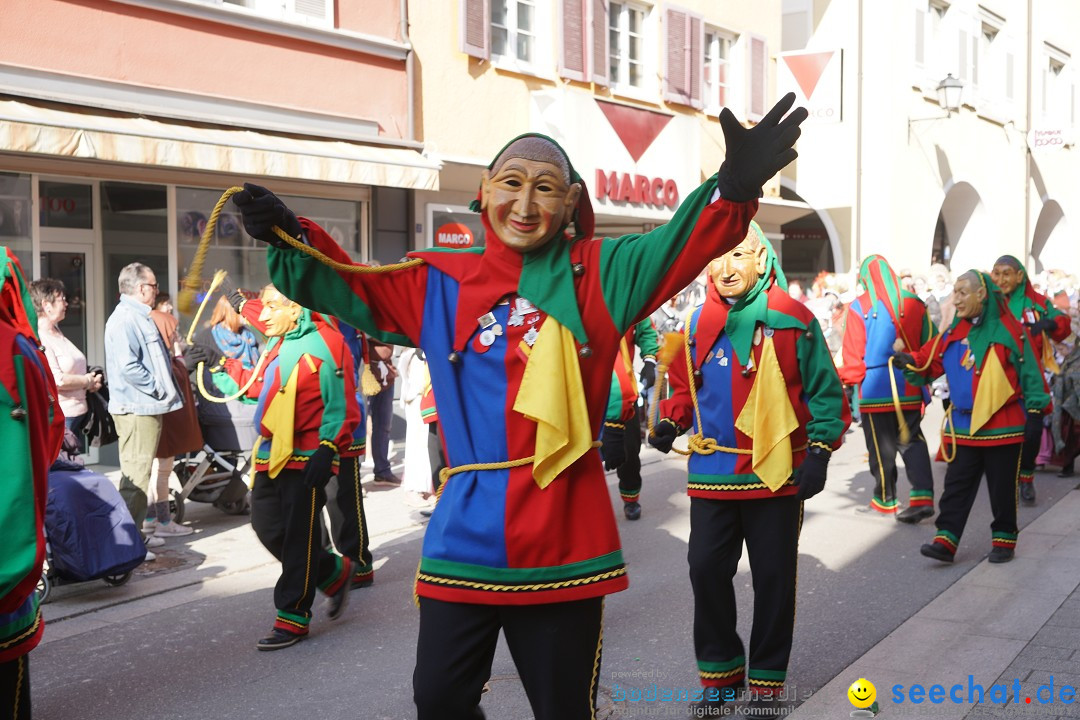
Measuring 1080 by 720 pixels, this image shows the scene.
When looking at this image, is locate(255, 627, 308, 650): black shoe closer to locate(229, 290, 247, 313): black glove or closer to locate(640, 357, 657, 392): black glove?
locate(229, 290, 247, 313): black glove

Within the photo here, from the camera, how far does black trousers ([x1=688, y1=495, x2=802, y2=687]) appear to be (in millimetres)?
4676

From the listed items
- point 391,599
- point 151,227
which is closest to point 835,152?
point 151,227

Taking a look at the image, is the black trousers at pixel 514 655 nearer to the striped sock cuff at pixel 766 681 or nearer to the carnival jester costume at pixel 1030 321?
the striped sock cuff at pixel 766 681

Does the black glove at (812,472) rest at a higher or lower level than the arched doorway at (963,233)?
lower

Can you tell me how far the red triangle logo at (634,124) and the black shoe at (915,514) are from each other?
29.2 feet

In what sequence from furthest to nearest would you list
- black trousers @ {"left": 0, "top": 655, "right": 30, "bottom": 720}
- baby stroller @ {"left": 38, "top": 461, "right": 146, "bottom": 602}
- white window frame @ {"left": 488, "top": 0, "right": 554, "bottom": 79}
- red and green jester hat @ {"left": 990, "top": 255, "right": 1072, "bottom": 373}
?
white window frame @ {"left": 488, "top": 0, "right": 554, "bottom": 79}
red and green jester hat @ {"left": 990, "top": 255, "right": 1072, "bottom": 373}
baby stroller @ {"left": 38, "top": 461, "right": 146, "bottom": 602}
black trousers @ {"left": 0, "top": 655, "right": 30, "bottom": 720}

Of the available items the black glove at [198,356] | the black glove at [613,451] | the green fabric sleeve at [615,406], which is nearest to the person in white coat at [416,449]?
the black glove at [198,356]

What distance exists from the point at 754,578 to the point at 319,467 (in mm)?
2135

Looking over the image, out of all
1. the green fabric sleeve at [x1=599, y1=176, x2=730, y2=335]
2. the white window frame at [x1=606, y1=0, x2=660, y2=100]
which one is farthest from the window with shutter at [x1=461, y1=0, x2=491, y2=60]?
the green fabric sleeve at [x1=599, y1=176, x2=730, y2=335]

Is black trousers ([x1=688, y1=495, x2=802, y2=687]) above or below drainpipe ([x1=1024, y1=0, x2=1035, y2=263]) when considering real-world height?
below

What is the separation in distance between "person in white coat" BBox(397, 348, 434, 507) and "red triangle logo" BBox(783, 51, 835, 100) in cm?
1137

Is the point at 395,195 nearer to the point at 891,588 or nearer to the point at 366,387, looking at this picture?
the point at 366,387

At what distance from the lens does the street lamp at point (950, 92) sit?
21719mm

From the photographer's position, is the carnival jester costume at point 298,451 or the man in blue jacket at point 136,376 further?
A: the man in blue jacket at point 136,376
